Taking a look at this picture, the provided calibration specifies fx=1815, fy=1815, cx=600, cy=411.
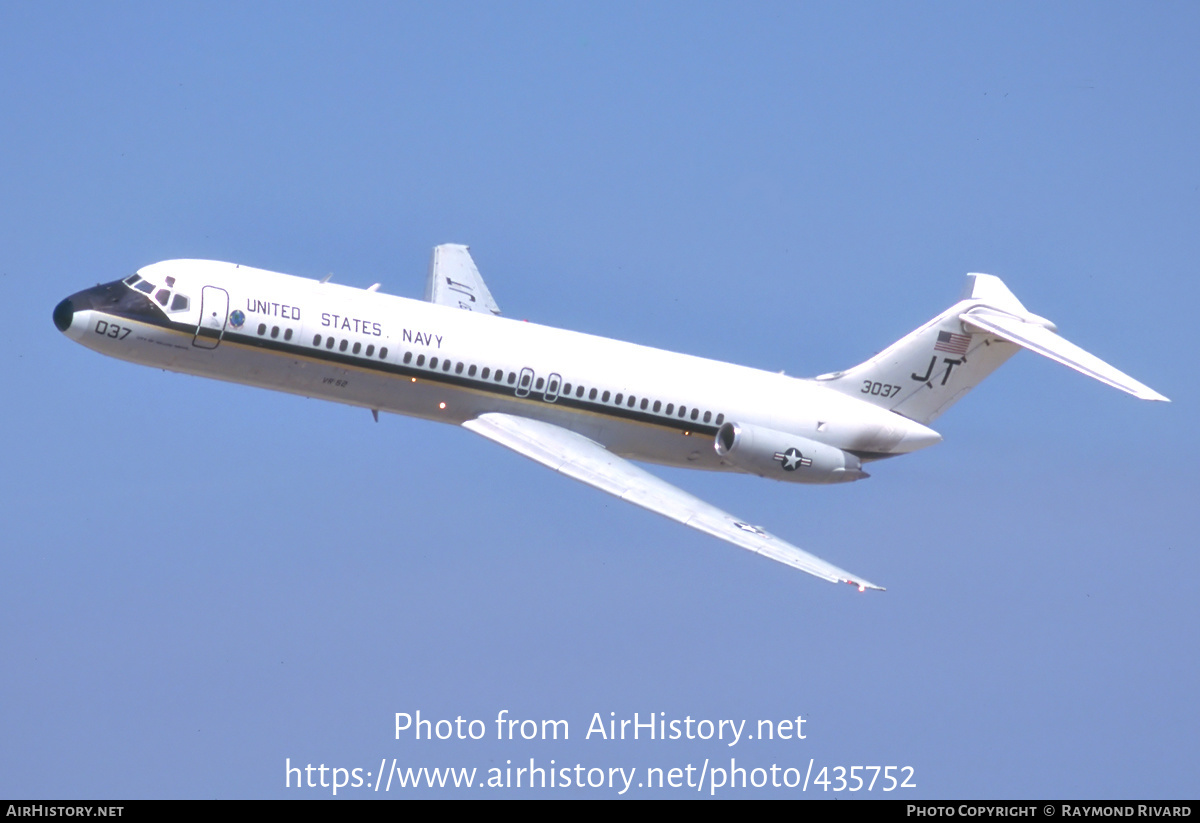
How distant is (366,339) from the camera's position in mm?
43250

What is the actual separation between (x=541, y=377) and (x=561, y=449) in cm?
188

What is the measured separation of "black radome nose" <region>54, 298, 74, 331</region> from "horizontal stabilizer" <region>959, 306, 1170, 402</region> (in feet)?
73.4

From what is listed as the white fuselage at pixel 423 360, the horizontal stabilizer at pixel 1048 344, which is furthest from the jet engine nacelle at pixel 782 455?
the horizontal stabilizer at pixel 1048 344

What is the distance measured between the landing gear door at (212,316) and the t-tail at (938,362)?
50.8ft

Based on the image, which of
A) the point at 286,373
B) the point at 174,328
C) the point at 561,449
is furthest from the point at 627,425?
the point at 174,328

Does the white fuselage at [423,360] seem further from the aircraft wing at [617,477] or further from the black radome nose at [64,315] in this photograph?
the aircraft wing at [617,477]

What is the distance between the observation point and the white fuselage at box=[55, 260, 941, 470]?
42.9 meters

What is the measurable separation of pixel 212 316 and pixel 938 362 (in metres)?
18.7

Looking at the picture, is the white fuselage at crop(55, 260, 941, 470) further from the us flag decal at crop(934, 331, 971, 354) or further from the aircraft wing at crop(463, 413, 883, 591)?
the us flag decal at crop(934, 331, 971, 354)

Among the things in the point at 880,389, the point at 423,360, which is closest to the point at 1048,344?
the point at 880,389

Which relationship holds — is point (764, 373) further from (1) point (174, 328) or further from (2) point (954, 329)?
(1) point (174, 328)

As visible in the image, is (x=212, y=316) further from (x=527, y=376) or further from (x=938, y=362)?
(x=938, y=362)

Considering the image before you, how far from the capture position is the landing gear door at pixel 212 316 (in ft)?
140

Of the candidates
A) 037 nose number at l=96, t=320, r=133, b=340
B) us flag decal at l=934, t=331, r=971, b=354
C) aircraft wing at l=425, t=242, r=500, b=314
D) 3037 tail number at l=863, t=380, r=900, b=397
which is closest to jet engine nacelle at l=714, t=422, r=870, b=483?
3037 tail number at l=863, t=380, r=900, b=397
